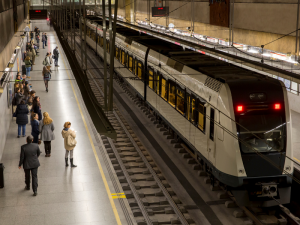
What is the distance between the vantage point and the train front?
10.8 m

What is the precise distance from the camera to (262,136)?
35.7 ft

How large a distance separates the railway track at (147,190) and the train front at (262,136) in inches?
19.5

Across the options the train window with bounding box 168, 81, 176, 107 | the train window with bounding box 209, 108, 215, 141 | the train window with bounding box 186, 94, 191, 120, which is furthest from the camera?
the train window with bounding box 168, 81, 176, 107

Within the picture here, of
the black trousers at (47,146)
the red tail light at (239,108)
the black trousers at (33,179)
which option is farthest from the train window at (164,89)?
the black trousers at (33,179)

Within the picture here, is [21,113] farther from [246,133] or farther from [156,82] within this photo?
[246,133]

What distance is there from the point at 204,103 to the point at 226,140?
5.77 feet

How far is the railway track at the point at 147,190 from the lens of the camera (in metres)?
10.6

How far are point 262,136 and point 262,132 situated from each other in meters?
0.10

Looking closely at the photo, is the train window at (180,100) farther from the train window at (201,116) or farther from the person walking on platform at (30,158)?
the person walking on platform at (30,158)

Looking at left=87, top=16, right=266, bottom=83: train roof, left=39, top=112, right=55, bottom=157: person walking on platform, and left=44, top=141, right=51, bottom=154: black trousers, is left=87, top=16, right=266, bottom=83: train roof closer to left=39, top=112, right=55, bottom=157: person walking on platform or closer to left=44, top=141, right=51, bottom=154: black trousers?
left=39, top=112, right=55, bottom=157: person walking on platform

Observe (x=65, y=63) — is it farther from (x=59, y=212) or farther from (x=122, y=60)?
(x=59, y=212)

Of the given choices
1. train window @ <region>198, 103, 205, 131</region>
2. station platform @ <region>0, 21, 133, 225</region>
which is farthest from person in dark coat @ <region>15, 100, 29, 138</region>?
train window @ <region>198, 103, 205, 131</region>

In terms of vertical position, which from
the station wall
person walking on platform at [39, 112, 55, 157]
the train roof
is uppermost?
the station wall

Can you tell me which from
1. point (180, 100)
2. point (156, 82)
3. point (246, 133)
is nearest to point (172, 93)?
point (180, 100)
